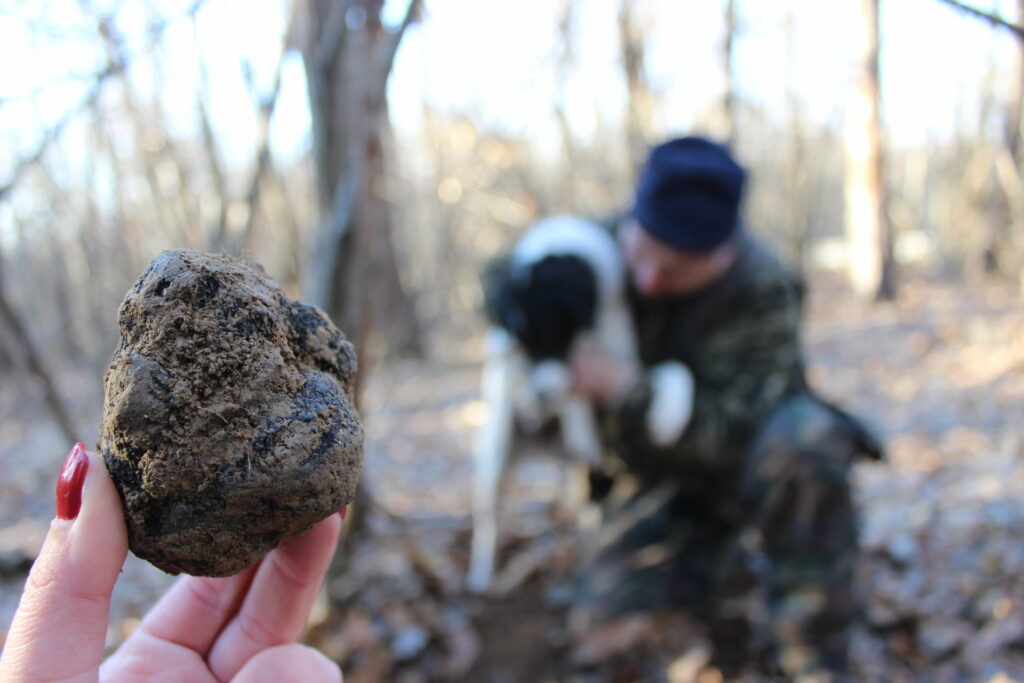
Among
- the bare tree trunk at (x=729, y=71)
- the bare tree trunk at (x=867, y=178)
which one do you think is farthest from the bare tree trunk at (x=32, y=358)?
the bare tree trunk at (x=867, y=178)

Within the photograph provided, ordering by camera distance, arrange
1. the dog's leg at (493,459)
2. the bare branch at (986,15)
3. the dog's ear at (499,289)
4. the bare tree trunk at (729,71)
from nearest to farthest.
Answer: the bare branch at (986,15) → the dog's ear at (499,289) → the dog's leg at (493,459) → the bare tree trunk at (729,71)

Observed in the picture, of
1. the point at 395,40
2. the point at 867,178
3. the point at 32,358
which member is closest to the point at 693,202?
the point at 395,40

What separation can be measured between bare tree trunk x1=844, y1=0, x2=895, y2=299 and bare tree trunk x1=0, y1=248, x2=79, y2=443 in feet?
33.1

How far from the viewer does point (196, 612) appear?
1.38 metres

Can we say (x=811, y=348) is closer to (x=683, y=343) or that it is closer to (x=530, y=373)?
(x=683, y=343)

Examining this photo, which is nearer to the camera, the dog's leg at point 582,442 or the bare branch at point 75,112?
the bare branch at point 75,112

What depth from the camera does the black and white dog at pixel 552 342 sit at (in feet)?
8.70

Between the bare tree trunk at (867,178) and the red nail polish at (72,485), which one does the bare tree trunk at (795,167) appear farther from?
the red nail polish at (72,485)

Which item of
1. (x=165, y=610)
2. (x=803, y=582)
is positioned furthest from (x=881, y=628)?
(x=165, y=610)

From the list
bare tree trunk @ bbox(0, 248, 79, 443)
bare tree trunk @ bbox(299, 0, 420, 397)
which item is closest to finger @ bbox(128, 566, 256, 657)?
bare tree trunk @ bbox(299, 0, 420, 397)

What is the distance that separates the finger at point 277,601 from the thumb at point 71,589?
0.37 metres

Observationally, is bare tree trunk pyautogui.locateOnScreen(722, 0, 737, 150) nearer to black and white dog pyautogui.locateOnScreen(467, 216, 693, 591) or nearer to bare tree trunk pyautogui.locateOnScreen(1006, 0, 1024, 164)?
bare tree trunk pyautogui.locateOnScreen(1006, 0, 1024, 164)

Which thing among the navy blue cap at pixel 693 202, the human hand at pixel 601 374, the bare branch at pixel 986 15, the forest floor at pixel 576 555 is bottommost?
the forest floor at pixel 576 555

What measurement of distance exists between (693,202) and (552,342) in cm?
80
